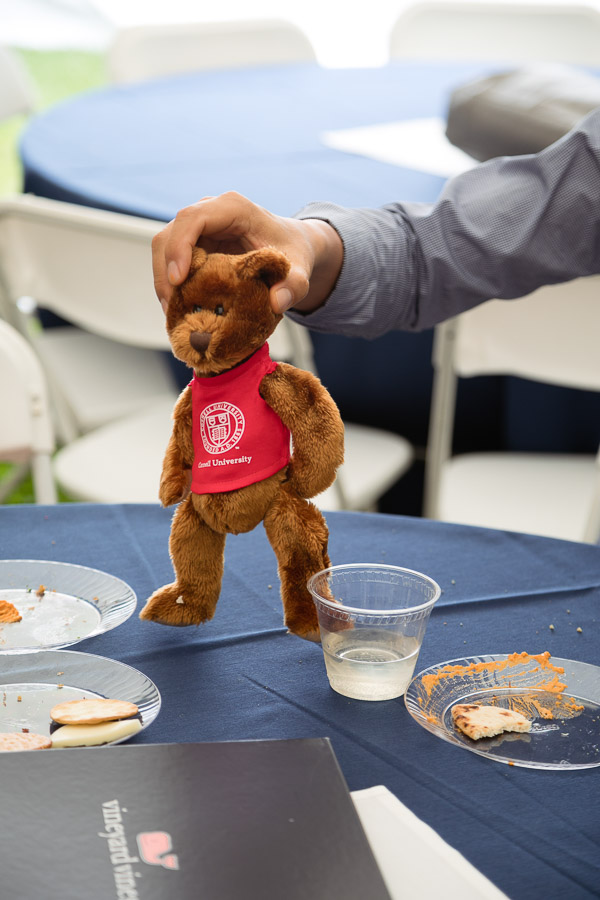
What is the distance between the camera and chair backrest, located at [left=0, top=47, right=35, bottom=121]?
3.16m

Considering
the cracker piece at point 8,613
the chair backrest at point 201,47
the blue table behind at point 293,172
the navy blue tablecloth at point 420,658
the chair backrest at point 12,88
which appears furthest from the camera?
the chair backrest at point 201,47

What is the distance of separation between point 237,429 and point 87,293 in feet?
3.68

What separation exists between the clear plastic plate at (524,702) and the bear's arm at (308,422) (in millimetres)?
180

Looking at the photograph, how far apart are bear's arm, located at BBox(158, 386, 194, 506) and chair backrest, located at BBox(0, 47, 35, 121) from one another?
2.75 metres

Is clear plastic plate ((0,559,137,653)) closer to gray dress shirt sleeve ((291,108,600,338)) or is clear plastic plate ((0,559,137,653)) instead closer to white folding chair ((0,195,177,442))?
gray dress shirt sleeve ((291,108,600,338))

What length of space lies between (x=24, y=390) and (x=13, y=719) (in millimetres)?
914

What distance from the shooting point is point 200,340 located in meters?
0.68

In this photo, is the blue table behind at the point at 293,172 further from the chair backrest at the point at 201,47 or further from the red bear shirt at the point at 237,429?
the red bear shirt at the point at 237,429

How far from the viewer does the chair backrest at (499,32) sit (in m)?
3.54

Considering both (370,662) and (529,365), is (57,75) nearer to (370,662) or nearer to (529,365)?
Answer: (529,365)

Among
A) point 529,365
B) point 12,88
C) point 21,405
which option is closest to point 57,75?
point 12,88

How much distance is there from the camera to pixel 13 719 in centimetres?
67

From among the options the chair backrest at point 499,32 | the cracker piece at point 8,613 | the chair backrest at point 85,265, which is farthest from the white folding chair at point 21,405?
the chair backrest at point 499,32

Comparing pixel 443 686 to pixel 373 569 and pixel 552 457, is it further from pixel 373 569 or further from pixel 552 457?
pixel 552 457
